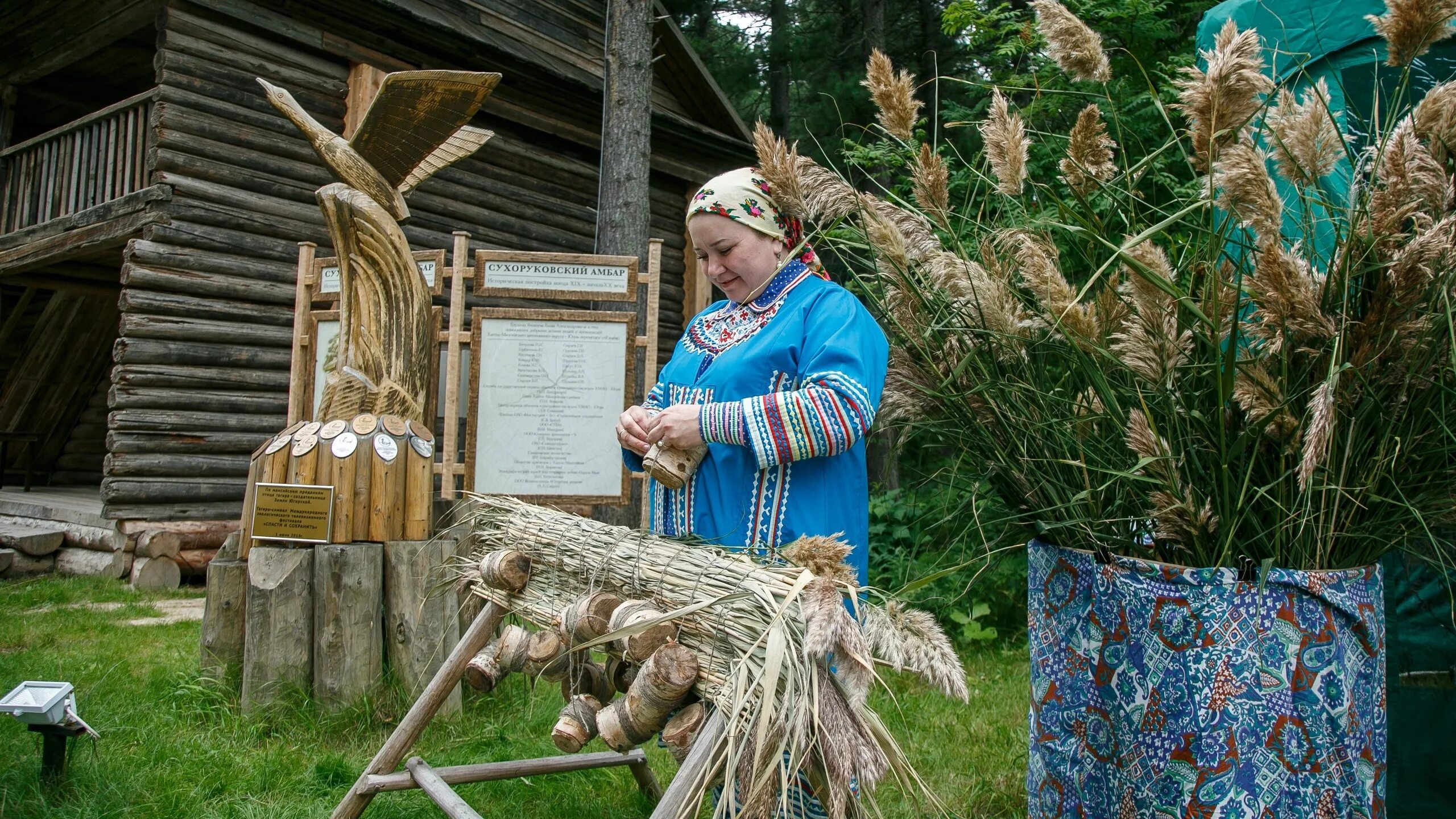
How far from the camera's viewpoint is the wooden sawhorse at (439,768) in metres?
2.15

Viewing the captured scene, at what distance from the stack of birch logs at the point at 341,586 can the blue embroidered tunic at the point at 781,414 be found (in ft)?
6.19

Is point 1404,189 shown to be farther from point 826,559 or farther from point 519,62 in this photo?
point 519,62

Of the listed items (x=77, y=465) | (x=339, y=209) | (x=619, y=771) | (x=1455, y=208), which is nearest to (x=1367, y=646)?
(x=1455, y=208)

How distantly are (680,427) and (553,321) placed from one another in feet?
9.86

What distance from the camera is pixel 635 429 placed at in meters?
1.95

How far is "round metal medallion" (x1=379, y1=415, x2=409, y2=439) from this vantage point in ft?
12.5

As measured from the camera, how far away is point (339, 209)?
155 inches

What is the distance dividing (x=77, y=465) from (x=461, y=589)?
11.2m

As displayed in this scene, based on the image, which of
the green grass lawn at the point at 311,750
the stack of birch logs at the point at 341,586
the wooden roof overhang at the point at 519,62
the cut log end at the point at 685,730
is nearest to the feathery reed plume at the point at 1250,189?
the cut log end at the point at 685,730

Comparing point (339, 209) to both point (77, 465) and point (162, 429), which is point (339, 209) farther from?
point (77, 465)

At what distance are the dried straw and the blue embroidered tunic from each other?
18.0 inches

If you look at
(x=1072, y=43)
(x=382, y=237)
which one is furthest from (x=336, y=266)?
(x=1072, y=43)

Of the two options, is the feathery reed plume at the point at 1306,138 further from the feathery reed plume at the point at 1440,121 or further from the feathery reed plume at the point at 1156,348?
the feathery reed plume at the point at 1156,348

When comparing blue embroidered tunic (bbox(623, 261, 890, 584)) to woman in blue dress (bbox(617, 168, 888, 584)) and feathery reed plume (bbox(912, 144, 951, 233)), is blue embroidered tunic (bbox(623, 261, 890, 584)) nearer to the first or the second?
woman in blue dress (bbox(617, 168, 888, 584))
